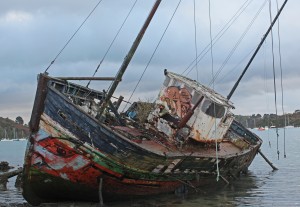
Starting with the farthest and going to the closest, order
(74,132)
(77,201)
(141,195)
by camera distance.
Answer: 1. (141,195)
2. (77,201)
3. (74,132)

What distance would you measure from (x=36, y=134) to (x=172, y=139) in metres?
5.75

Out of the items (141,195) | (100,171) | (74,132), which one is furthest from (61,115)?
(141,195)

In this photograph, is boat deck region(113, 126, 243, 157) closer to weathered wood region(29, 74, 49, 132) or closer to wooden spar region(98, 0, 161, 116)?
wooden spar region(98, 0, 161, 116)

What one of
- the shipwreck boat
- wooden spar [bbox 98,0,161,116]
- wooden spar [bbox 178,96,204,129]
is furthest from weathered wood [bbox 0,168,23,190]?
wooden spar [bbox 178,96,204,129]

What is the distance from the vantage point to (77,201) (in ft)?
48.3

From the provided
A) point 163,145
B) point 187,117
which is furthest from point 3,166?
point 187,117

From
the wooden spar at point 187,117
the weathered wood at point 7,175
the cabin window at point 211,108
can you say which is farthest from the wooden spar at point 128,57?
the weathered wood at point 7,175

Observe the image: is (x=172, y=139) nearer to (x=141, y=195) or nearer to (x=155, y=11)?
(x=141, y=195)

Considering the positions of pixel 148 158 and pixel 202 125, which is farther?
pixel 202 125

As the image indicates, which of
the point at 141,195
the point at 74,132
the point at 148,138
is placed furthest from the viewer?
the point at 148,138

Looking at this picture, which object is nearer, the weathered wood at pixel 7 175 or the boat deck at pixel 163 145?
the boat deck at pixel 163 145

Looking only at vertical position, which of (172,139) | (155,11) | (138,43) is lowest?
(172,139)

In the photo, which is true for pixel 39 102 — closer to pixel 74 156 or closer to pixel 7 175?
pixel 74 156

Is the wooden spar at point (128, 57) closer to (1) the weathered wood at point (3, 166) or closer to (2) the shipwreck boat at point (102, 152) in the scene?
(2) the shipwreck boat at point (102, 152)
